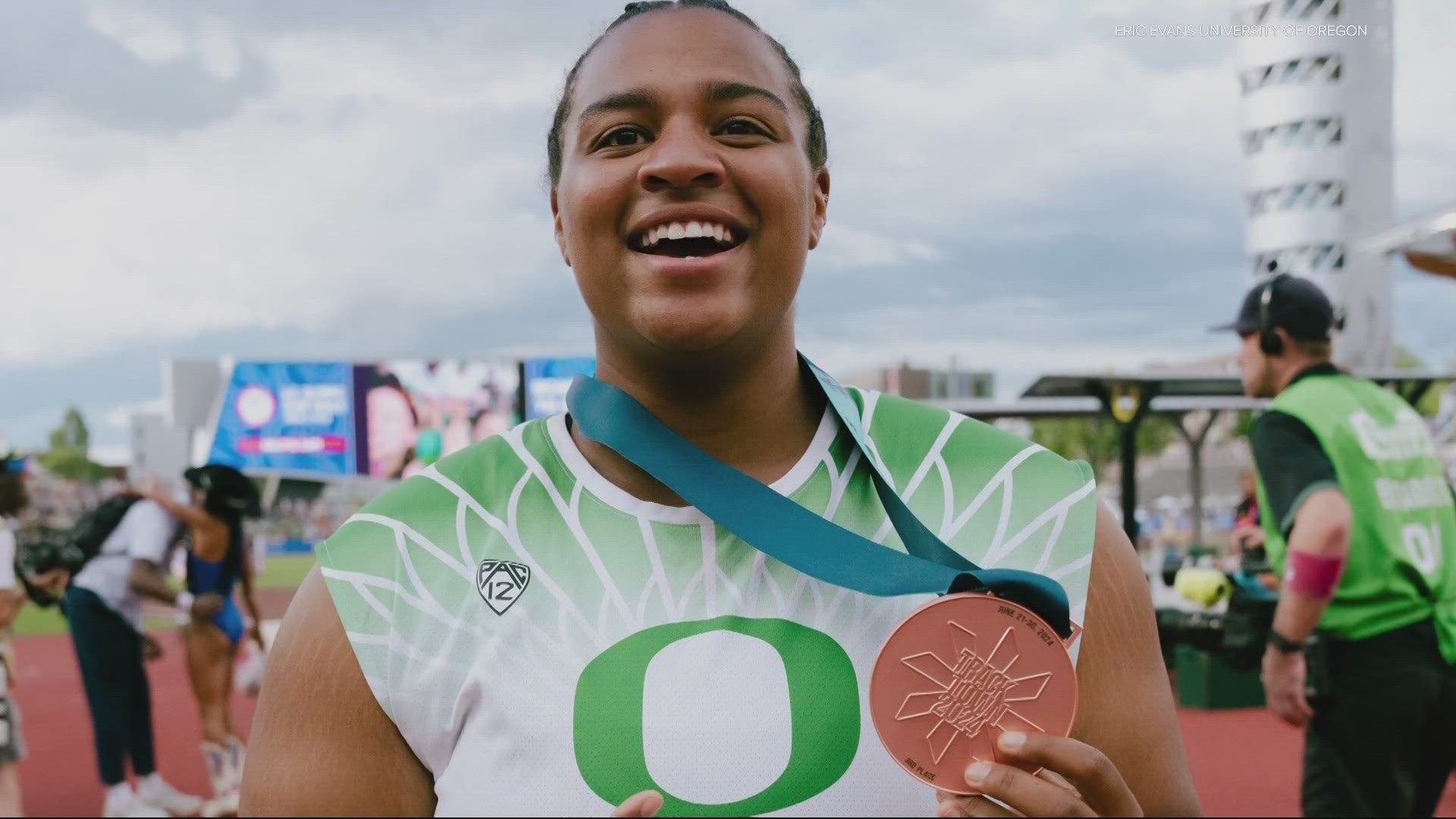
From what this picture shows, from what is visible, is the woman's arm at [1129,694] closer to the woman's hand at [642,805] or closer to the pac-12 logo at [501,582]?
the woman's hand at [642,805]

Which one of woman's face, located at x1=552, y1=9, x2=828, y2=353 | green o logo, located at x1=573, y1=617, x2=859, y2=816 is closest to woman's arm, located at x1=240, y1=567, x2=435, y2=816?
green o logo, located at x1=573, y1=617, x2=859, y2=816

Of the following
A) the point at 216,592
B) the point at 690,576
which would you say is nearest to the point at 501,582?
the point at 690,576

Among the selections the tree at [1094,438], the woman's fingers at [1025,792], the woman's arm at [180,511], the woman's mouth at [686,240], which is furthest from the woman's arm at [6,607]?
the tree at [1094,438]

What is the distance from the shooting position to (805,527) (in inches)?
50.4

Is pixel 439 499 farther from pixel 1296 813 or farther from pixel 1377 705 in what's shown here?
pixel 1296 813

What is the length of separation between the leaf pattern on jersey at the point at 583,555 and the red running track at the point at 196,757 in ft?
14.6

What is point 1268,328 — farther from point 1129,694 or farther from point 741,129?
point 741,129

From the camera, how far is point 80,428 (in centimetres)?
7594

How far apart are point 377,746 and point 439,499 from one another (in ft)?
0.94

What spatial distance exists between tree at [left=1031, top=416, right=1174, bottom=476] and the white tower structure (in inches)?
243

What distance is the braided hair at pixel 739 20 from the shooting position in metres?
1.46

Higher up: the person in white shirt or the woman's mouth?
the woman's mouth

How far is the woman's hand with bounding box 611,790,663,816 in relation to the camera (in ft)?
3.73

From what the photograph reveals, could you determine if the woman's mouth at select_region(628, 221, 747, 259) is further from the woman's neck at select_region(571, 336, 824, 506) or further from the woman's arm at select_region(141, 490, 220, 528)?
the woman's arm at select_region(141, 490, 220, 528)
